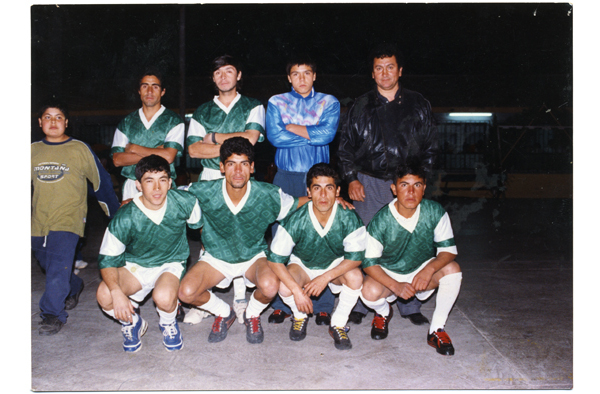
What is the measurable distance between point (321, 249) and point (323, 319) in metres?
0.59

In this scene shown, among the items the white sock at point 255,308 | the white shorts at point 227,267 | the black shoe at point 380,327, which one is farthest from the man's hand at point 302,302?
the black shoe at point 380,327

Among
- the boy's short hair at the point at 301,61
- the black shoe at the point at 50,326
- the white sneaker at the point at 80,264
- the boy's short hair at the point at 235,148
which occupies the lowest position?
the black shoe at the point at 50,326

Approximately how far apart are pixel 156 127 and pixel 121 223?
1.04 m

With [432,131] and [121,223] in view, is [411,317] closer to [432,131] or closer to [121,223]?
[432,131]

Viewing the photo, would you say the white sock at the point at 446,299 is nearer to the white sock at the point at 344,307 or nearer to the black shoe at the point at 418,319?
the black shoe at the point at 418,319

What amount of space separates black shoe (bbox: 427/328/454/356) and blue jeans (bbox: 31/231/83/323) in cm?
264

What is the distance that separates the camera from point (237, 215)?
336 cm

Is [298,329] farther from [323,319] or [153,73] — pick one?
[153,73]

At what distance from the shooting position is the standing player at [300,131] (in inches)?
144

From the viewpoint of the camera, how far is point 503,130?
1167 centimetres

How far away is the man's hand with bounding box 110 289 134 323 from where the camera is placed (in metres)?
2.96

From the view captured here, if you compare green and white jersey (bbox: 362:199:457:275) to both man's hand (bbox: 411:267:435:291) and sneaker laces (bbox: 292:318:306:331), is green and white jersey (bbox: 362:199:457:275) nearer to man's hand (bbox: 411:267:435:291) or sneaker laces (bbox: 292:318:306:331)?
man's hand (bbox: 411:267:435:291)

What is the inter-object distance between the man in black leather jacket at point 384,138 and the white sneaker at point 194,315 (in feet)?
3.77
